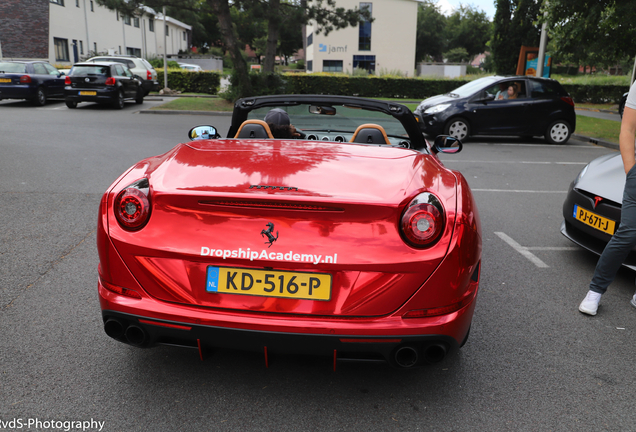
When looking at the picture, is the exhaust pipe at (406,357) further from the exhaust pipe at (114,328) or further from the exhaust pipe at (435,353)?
the exhaust pipe at (114,328)

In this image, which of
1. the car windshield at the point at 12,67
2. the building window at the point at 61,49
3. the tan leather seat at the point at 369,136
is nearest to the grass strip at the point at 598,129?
the tan leather seat at the point at 369,136

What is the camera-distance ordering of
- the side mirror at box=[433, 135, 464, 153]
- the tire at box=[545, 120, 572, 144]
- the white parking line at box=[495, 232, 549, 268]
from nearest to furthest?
the side mirror at box=[433, 135, 464, 153] → the white parking line at box=[495, 232, 549, 268] → the tire at box=[545, 120, 572, 144]

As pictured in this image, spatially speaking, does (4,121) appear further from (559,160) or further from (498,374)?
(498,374)

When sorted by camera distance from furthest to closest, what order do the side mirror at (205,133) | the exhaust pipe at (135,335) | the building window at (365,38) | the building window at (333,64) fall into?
the building window at (333,64), the building window at (365,38), the side mirror at (205,133), the exhaust pipe at (135,335)

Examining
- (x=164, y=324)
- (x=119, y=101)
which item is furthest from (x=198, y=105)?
(x=164, y=324)

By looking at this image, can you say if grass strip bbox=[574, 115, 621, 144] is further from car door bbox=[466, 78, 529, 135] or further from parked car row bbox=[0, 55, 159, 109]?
parked car row bbox=[0, 55, 159, 109]

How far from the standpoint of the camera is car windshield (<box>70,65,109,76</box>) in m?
18.3

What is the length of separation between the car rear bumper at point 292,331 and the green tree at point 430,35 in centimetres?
8647

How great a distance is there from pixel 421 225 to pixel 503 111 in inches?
467

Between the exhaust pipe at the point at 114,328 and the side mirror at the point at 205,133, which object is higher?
the side mirror at the point at 205,133

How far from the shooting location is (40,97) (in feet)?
62.1

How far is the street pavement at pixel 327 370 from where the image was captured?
8.08ft

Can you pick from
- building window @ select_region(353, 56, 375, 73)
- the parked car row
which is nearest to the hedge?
the parked car row

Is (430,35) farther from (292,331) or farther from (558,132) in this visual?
(292,331)
